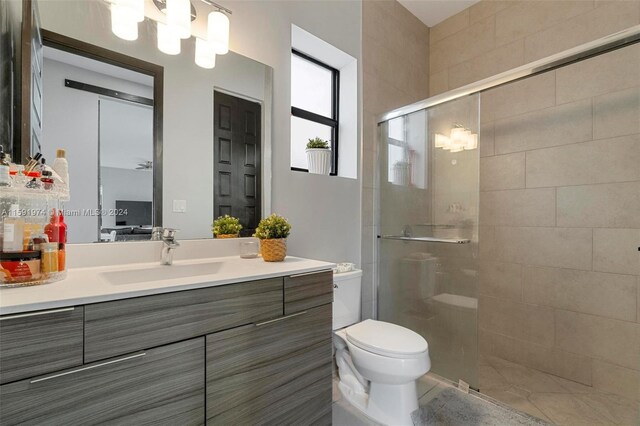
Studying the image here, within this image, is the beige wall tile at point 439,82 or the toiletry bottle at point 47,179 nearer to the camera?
the toiletry bottle at point 47,179

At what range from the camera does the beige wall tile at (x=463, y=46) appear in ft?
8.38

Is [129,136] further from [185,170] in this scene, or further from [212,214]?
[212,214]

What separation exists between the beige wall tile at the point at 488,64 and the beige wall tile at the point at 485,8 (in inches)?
12.3

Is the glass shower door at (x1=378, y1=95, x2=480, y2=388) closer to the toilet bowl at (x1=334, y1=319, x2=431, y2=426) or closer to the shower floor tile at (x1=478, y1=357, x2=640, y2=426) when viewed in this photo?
the shower floor tile at (x1=478, y1=357, x2=640, y2=426)

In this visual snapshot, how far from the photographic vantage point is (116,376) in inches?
32.1

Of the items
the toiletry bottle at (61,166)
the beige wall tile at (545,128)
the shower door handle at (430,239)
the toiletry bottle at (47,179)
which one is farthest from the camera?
the beige wall tile at (545,128)

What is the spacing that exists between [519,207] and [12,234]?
2.83 m

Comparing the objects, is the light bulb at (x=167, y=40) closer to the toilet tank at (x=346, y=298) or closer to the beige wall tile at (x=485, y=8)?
the toilet tank at (x=346, y=298)

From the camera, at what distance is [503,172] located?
7.99ft

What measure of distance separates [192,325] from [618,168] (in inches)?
100

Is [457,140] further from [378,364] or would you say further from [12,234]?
[12,234]

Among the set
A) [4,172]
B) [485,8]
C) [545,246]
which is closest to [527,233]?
[545,246]

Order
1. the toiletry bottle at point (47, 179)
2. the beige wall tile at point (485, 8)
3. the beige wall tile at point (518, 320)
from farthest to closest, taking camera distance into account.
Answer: the beige wall tile at point (485, 8) → the beige wall tile at point (518, 320) → the toiletry bottle at point (47, 179)

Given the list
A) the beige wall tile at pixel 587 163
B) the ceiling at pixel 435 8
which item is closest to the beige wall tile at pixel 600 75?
the beige wall tile at pixel 587 163
